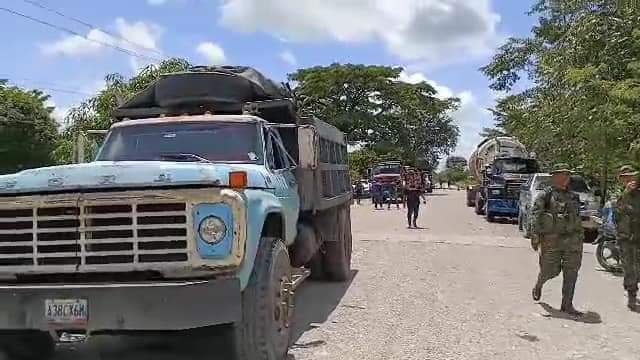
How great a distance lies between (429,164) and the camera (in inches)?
3346

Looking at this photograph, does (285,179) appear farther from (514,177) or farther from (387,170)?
(387,170)

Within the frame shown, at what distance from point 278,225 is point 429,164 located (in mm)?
78784

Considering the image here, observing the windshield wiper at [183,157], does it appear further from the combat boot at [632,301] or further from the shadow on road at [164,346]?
the combat boot at [632,301]

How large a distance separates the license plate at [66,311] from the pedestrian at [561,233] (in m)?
5.87

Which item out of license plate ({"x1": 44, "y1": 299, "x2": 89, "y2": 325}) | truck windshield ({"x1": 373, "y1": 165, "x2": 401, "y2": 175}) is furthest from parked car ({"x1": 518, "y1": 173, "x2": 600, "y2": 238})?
truck windshield ({"x1": 373, "y1": 165, "x2": 401, "y2": 175})

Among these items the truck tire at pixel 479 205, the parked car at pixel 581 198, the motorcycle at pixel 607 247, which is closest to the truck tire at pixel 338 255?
the motorcycle at pixel 607 247

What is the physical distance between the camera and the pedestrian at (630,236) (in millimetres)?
9883

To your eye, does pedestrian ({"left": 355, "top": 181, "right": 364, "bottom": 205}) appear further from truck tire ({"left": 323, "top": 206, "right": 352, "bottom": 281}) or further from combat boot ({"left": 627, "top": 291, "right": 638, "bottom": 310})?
combat boot ({"left": 627, "top": 291, "right": 638, "bottom": 310})

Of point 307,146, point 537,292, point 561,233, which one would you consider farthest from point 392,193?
point 307,146

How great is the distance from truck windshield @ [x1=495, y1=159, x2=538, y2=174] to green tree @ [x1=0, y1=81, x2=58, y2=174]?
23.7 m

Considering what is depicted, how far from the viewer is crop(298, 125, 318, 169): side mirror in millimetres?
8070

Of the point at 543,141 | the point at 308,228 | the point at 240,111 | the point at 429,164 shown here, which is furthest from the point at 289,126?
the point at 429,164

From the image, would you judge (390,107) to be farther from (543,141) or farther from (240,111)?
(240,111)

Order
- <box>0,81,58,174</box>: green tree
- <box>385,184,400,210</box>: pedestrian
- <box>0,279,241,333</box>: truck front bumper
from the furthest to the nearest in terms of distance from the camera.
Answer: <box>0,81,58,174</box>: green tree → <box>385,184,400,210</box>: pedestrian → <box>0,279,241,333</box>: truck front bumper
